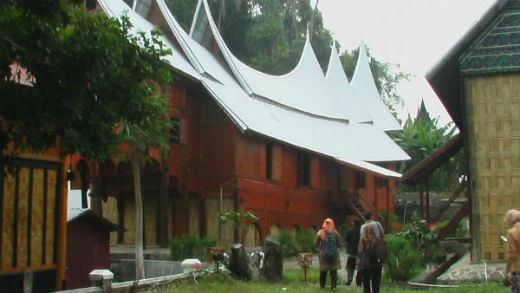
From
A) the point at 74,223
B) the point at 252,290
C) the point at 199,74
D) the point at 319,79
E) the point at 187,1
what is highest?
the point at 187,1

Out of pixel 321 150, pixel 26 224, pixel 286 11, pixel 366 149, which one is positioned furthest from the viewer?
pixel 286 11

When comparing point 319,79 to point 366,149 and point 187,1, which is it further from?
point 187,1

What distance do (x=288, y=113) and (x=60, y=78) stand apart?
18664 mm

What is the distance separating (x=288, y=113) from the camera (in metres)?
25.4

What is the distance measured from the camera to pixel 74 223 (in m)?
12.6

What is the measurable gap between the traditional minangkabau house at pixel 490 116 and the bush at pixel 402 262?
124 cm

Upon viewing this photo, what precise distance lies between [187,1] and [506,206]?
35323mm

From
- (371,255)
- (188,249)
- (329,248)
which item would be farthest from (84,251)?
(371,255)

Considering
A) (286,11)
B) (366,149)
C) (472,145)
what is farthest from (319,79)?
(472,145)

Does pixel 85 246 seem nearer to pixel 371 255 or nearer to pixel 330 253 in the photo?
pixel 330 253

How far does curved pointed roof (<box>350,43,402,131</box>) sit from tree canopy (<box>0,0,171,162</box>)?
2686 cm

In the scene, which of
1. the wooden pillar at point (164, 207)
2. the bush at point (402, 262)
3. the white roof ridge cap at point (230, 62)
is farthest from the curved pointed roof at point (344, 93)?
the bush at point (402, 262)

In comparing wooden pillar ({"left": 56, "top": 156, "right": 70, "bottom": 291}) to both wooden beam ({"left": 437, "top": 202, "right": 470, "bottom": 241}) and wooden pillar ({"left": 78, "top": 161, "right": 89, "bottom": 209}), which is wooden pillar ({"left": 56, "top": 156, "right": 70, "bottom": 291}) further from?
wooden pillar ({"left": 78, "top": 161, "right": 89, "bottom": 209})

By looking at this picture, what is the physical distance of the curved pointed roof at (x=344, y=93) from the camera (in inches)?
1276
